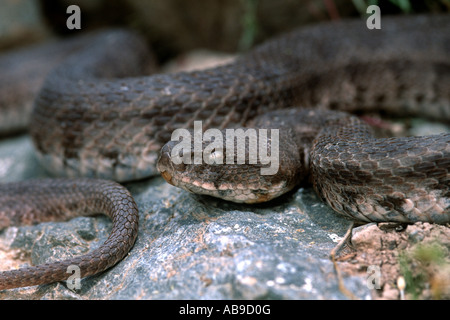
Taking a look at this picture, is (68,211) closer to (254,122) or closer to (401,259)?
(254,122)

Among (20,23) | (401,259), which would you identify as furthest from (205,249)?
(20,23)

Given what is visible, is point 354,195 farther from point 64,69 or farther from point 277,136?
point 64,69

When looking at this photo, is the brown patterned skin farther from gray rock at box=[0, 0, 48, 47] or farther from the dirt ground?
gray rock at box=[0, 0, 48, 47]

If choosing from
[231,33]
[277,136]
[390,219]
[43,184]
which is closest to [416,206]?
[390,219]

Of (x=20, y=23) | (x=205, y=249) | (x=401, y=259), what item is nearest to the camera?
(x=401, y=259)

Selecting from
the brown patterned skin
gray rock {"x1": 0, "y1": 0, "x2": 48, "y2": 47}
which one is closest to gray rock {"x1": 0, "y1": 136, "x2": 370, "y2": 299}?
the brown patterned skin
